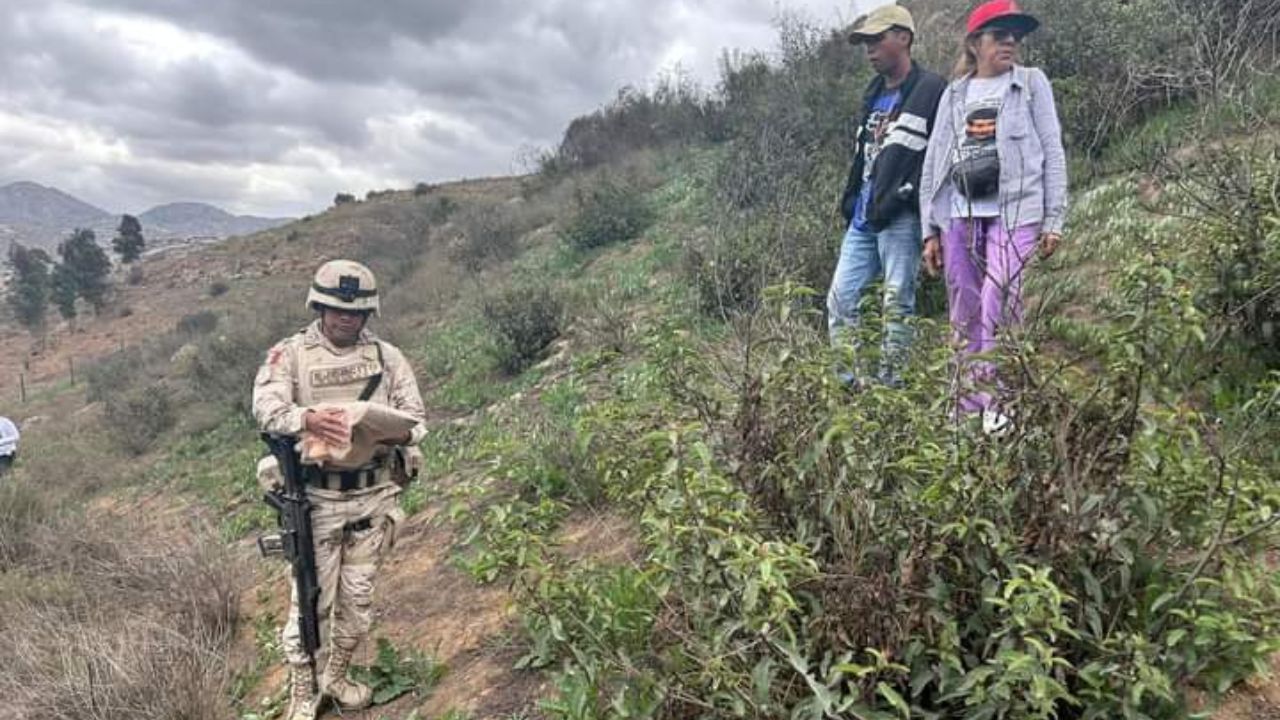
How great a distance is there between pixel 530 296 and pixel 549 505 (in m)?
7.19

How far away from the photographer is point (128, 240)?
131ft

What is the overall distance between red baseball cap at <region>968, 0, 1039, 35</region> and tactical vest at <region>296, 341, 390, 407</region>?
2.86m

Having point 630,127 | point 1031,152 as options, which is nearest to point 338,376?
point 1031,152

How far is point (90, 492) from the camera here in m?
10.3

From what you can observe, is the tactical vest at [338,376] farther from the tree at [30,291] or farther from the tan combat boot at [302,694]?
the tree at [30,291]

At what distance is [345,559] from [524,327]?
5680 mm

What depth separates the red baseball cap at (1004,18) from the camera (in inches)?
120

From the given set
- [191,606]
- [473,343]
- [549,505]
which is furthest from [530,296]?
[549,505]

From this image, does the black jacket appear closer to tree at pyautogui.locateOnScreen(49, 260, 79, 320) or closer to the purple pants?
the purple pants

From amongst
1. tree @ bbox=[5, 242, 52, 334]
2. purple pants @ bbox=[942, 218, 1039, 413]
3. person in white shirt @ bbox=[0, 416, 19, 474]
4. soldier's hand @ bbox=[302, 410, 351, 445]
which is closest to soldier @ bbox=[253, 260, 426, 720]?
soldier's hand @ bbox=[302, 410, 351, 445]

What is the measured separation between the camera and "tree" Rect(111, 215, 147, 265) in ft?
130

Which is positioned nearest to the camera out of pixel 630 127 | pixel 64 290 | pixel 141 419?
pixel 141 419

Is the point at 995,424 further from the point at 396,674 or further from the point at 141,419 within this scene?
the point at 141,419

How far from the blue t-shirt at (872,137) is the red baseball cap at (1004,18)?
0.57 metres
